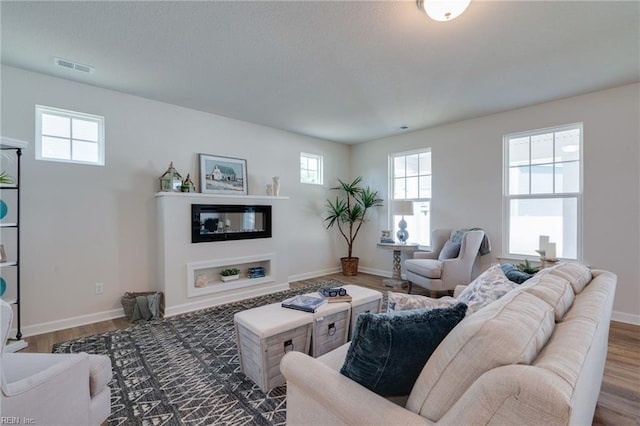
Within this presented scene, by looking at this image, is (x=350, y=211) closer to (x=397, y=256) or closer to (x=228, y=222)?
(x=397, y=256)

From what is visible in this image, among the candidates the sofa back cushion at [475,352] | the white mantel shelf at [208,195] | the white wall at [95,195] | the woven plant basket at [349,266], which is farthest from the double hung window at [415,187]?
the sofa back cushion at [475,352]

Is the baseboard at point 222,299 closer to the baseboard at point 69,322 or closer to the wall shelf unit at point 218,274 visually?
the wall shelf unit at point 218,274

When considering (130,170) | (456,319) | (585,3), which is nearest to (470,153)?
(585,3)

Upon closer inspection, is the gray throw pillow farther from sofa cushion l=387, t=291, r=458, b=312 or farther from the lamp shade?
sofa cushion l=387, t=291, r=458, b=312

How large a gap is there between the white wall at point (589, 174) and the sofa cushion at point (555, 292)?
2707 mm

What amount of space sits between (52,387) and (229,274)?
9.22ft

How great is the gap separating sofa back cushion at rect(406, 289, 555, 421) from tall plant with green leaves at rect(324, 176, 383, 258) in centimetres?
460

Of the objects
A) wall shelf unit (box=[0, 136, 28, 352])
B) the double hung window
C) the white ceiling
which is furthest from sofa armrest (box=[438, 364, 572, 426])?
the double hung window

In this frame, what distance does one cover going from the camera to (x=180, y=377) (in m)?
2.14

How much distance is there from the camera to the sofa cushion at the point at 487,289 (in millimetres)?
1486

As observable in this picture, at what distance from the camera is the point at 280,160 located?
4.94 meters

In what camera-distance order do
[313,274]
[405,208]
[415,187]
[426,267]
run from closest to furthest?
[426,267] < [405,208] < [415,187] < [313,274]

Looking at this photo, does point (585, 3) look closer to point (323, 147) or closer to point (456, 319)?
point (456, 319)

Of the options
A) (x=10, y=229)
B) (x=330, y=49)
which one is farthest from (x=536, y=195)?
(x=10, y=229)
